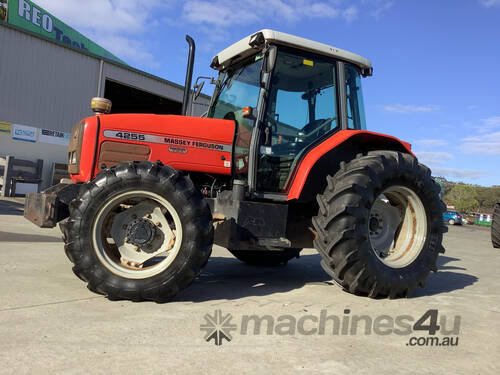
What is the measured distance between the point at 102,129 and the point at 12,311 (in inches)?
67.7

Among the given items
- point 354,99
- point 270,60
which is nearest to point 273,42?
point 270,60

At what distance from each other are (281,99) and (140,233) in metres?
2.02

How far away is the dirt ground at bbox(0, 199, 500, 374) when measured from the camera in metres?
2.25

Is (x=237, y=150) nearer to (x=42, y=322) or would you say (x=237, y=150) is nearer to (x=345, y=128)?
(x=345, y=128)

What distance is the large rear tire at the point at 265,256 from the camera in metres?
5.61

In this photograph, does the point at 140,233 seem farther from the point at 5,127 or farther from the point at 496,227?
the point at 5,127

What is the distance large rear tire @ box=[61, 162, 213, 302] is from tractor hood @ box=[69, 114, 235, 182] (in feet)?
1.76

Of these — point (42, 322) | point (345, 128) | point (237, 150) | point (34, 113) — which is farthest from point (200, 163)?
point (34, 113)

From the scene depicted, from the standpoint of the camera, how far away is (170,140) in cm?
405

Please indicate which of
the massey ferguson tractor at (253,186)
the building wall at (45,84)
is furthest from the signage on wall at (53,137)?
the massey ferguson tractor at (253,186)

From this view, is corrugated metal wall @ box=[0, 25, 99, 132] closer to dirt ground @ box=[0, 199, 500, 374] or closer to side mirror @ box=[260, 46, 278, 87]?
dirt ground @ box=[0, 199, 500, 374]

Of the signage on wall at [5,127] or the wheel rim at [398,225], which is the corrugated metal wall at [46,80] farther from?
the wheel rim at [398,225]

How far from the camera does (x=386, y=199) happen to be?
4539 millimetres

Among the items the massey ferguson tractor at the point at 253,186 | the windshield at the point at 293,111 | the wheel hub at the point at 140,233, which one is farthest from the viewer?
the windshield at the point at 293,111
